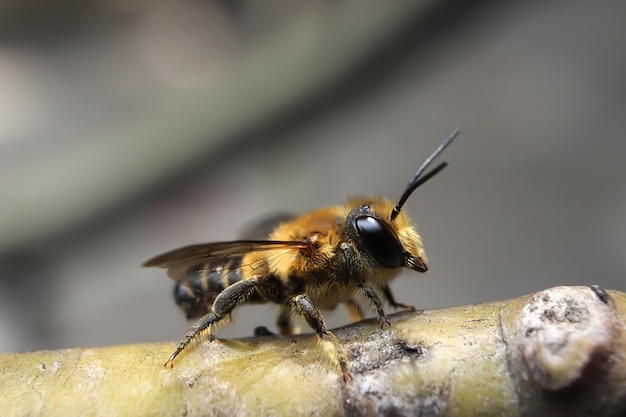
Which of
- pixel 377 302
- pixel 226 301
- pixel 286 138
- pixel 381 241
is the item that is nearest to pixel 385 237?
pixel 381 241

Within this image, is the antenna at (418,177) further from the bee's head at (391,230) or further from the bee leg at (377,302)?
the bee leg at (377,302)

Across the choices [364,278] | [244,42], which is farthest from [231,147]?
[364,278]

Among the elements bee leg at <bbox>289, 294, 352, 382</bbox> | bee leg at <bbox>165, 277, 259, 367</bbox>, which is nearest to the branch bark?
bee leg at <bbox>289, 294, 352, 382</bbox>

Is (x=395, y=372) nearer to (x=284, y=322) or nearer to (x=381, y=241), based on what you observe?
(x=381, y=241)

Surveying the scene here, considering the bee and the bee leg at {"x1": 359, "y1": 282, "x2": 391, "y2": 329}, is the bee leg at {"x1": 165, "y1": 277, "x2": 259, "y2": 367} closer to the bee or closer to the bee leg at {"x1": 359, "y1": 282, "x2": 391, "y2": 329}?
the bee

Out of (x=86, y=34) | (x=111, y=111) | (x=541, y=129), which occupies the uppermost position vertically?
(x=86, y=34)

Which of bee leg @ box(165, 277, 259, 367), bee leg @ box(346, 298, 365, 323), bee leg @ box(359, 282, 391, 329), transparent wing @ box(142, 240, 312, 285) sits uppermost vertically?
transparent wing @ box(142, 240, 312, 285)

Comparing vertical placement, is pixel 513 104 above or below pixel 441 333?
above

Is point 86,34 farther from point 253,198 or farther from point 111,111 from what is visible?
point 253,198
